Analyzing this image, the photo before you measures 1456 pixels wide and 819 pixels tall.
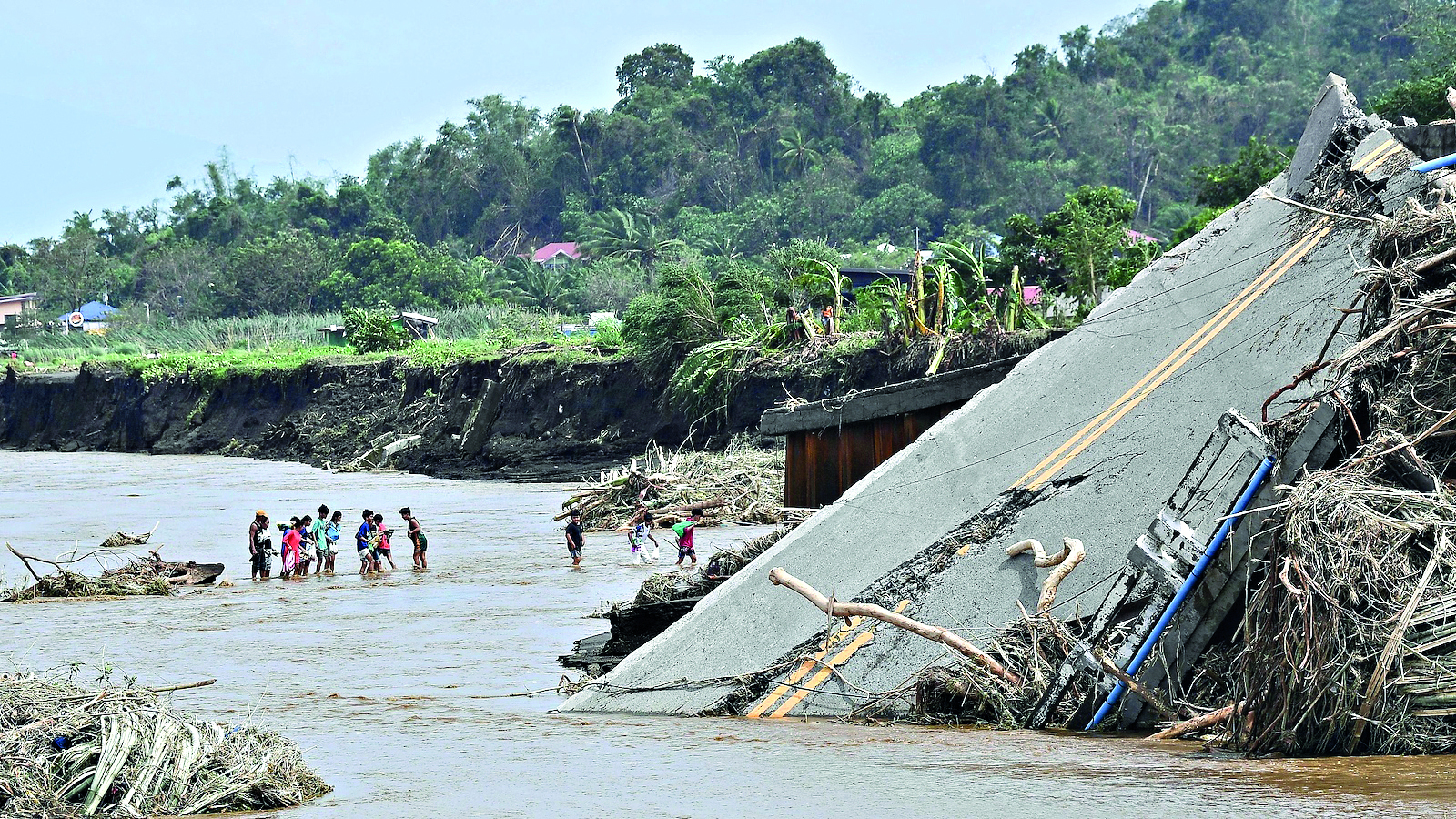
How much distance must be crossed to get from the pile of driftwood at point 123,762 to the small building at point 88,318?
98.2m

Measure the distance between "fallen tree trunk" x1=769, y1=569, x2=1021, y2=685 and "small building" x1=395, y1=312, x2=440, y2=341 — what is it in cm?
6570

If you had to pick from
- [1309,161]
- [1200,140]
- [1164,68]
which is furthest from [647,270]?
[1309,161]

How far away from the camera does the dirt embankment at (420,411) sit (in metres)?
44.6

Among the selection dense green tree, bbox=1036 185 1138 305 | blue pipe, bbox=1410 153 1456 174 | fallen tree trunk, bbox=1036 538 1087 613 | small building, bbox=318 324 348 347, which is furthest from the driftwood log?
small building, bbox=318 324 348 347

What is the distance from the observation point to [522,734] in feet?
39.3

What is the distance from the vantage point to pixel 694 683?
43.0ft

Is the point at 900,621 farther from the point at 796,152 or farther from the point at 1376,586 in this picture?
the point at 796,152

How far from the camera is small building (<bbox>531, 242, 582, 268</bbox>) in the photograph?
10769cm

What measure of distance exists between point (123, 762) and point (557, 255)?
337 ft

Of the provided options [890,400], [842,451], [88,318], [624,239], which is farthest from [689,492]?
[88,318]

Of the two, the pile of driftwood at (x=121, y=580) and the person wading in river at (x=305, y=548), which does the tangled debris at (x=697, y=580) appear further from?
the person wading in river at (x=305, y=548)

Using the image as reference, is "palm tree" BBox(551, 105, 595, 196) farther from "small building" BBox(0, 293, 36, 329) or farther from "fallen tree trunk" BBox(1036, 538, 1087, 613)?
"fallen tree trunk" BBox(1036, 538, 1087, 613)

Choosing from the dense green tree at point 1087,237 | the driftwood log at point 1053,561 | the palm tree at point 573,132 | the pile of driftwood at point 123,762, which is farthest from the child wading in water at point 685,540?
the palm tree at point 573,132

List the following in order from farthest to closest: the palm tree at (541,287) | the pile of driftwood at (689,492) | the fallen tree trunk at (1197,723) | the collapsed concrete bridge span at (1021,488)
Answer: the palm tree at (541,287)
the pile of driftwood at (689,492)
the collapsed concrete bridge span at (1021,488)
the fallen tree trunk at (1197,723)
